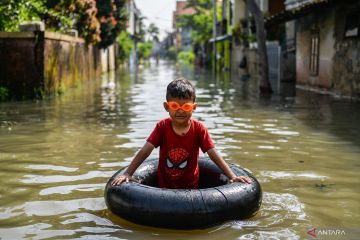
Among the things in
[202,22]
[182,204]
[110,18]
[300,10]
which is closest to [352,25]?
[300,10]

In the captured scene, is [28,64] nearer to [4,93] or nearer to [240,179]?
[4,93]

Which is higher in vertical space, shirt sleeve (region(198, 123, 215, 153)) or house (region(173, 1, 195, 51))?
house (region(173, 1, 195, 51))

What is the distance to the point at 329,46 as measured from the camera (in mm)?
17156

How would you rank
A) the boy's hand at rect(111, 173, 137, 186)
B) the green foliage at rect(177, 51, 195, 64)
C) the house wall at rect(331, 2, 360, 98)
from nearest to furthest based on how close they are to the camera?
the boy's hand at rect(111, 173, 137, 186), the house wall at rect(331, 2, 360, 98), the green foliage at rect(177, 51, 195, 64)

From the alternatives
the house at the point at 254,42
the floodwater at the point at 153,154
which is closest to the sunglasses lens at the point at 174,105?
the floodwater at the point at 153,154

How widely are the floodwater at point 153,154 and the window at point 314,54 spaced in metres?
4.79

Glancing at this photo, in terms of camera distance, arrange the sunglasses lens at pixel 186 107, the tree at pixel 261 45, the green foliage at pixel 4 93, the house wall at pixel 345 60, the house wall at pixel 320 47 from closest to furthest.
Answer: the sunglasses lens at pixel 186 107 < the green foliage at pixel 4 93 < the house wall at pixel 345 60 < the tree at pixel 261 45 < the house wall at pixel 320 47

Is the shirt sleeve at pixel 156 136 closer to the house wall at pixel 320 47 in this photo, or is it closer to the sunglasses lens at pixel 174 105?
the sunglasses lens at pixel 174 105

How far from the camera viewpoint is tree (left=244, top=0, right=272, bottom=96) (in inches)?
658

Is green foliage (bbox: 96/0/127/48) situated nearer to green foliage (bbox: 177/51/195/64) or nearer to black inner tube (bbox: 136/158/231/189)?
black inner tube (bbox: 136/158/231/189)

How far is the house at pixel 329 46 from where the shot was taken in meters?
15.1

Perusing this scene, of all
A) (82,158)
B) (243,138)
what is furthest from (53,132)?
(243,138)

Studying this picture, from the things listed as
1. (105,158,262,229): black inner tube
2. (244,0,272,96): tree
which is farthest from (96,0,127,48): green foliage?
(105,158,262,229): black inner tube

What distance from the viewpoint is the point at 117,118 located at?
37.3 ft
